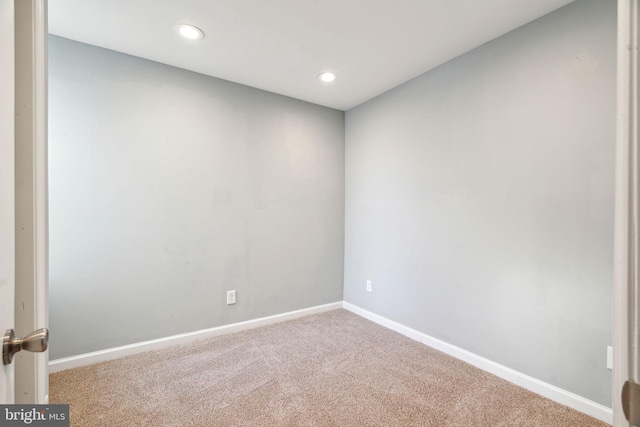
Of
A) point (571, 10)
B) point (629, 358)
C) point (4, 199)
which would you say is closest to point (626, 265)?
point (629, 358)

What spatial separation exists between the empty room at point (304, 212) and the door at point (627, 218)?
104 centimetres

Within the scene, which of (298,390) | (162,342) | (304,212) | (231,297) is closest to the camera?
(298,390)

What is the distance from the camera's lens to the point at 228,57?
229 centimetres

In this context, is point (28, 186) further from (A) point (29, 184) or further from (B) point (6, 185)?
(B) point (6, 185)

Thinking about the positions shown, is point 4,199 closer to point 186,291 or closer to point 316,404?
point 316,404

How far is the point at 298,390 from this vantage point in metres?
1.85

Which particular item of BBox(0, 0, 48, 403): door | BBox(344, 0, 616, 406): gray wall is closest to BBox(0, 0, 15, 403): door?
BBox(0, 0, 48, 403): door

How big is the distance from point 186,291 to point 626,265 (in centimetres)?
271

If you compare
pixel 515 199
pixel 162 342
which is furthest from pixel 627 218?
pixel 162 342

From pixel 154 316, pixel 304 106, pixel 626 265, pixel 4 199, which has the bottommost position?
pixel 154 316

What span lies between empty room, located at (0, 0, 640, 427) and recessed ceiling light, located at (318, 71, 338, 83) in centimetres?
5

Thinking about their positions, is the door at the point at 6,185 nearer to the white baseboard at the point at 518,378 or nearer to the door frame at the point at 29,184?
the door frame at the point at 29,184

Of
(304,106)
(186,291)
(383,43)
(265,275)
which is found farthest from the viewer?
(304,106)

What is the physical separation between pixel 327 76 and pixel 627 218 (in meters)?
2.45
